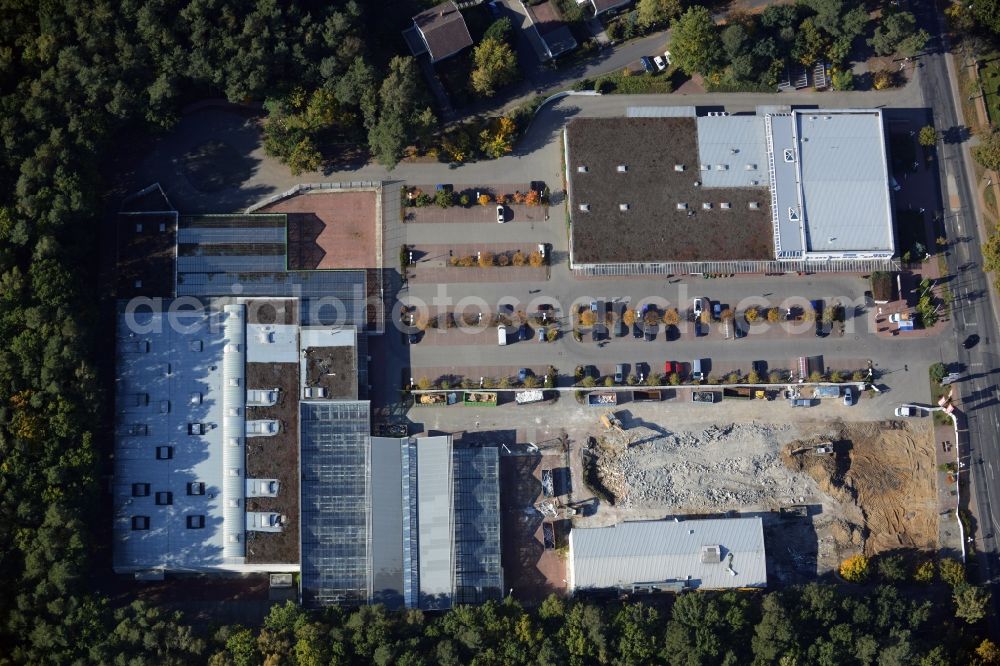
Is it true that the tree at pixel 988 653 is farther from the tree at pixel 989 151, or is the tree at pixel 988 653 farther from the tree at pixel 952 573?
the tree at pixel 989 151

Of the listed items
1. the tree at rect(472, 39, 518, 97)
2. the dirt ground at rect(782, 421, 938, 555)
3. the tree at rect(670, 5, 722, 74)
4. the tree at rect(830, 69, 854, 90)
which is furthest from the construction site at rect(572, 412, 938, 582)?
→ the tree at rect(670, 5, 722, 74)

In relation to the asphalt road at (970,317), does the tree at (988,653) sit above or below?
below

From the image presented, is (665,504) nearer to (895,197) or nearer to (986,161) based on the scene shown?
(895,197)

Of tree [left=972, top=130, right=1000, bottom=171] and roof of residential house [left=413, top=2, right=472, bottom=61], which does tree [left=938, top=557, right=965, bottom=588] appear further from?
roof of residential house [left=413, top=2, right=472, bottom=61]

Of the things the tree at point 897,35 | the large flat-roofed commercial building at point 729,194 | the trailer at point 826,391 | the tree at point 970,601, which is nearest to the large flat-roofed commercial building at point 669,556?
the trailer at point 826,391

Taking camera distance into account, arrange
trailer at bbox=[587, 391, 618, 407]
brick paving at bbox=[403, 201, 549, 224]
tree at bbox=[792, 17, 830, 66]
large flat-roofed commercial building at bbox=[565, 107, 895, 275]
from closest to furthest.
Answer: large flat-roofed commercial building at bbox=[565, 107, 895, 275]
trailer at bbox=[587, 391, 618, 407]
brick paving at bbox=[403, 201, 549, 224]
tree at bbox=[792, 17, 830, 66]

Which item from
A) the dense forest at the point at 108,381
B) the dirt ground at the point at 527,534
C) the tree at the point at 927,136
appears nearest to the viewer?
the dense forest at the point at 108,381
